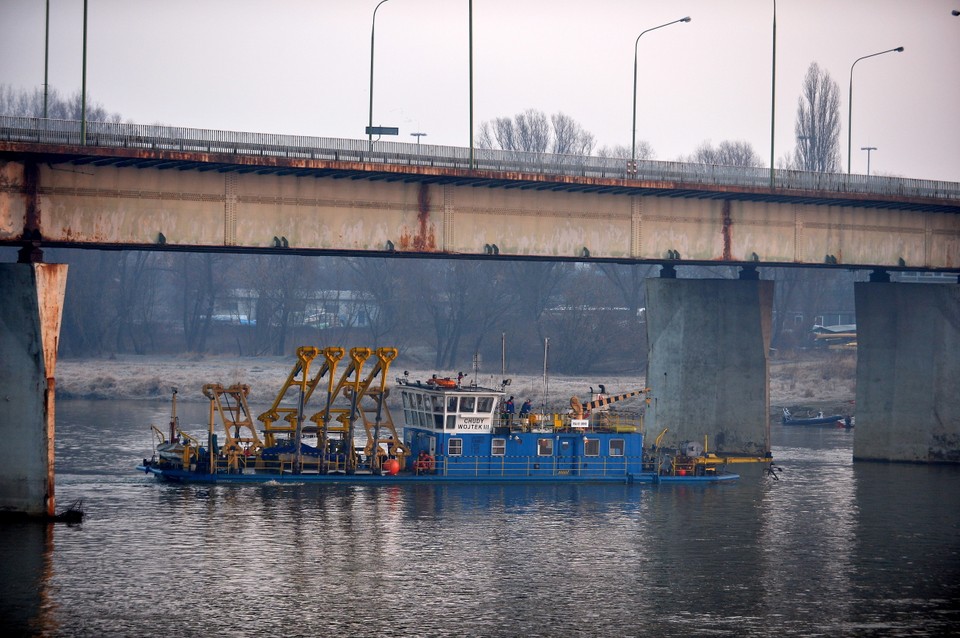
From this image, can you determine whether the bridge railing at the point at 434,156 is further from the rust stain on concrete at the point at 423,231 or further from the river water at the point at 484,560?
the river water at the point at 484,560

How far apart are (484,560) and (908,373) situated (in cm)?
3659

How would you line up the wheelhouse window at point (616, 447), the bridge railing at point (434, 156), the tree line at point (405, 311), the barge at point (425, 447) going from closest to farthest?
1. the bridge railing at point (434, 156)
2. the barge at point (425, 447)
3. the wheelhouse window at point (616, 447)
4. the tree line at point (405, 311)

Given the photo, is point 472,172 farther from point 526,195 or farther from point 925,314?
point 925,314

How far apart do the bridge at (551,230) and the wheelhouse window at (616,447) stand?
875cm

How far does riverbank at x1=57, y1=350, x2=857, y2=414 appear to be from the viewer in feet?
322

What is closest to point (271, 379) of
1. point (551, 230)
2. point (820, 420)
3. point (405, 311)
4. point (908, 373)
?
point (405, 311)

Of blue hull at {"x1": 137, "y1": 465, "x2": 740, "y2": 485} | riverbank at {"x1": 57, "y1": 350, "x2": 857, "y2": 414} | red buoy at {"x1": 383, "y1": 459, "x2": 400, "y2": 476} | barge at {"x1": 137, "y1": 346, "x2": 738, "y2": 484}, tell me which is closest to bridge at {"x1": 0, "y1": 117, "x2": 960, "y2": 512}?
barge at {"x1": 137, "y1": 346, "x2": 738, "y2": 484}

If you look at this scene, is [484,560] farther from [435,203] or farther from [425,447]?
[435,203]

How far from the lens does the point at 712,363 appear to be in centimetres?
6862

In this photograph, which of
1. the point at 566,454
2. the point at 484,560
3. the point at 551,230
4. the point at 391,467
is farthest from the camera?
the point at 566,454

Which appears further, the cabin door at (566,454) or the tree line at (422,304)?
the tree line at (422,304)

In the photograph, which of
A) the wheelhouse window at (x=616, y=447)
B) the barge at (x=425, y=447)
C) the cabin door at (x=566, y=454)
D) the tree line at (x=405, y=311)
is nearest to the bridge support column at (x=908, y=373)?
the barge at (x=425, y=447)

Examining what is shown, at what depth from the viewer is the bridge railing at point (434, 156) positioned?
45.8 m

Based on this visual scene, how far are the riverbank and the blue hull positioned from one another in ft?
109
